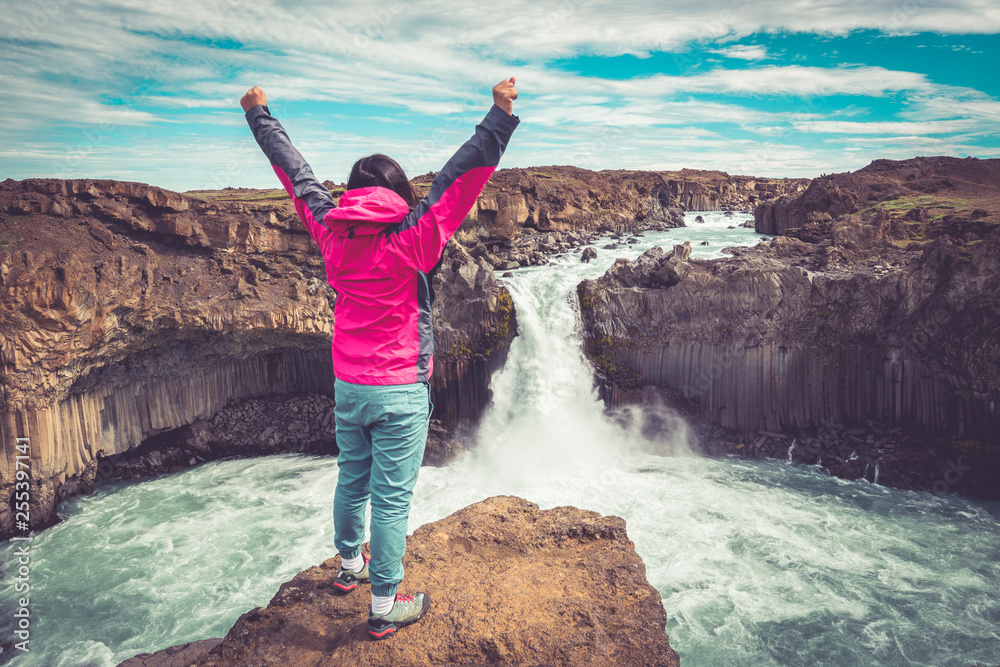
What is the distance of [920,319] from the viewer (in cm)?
1373

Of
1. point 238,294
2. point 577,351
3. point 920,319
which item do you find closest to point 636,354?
point 577,351

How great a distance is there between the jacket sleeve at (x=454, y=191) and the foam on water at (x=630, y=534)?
7.30 meters

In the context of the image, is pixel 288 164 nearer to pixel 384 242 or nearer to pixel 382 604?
pixel 384 242

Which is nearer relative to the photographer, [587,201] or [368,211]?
[368,211]

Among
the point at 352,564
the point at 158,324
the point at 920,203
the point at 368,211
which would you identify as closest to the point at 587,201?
the point at 920,203

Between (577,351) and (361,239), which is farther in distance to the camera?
(577,351)

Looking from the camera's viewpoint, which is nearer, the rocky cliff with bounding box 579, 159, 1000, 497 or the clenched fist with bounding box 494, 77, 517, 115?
the clenched fist with bounding box 494, 77, 517, 115

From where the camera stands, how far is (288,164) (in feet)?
12.2

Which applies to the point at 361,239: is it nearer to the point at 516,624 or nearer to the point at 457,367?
the point at 516,624

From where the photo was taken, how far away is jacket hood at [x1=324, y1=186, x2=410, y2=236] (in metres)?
3.27

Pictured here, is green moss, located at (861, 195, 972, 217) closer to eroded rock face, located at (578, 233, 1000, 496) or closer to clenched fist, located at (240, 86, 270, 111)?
eroded rock face, located at (578, 233, 1000, 496)

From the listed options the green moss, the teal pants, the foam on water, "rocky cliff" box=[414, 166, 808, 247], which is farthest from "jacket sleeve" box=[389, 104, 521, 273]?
"rocky cliff" box=[414, 166, 808, 247]

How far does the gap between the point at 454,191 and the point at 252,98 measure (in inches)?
69.2

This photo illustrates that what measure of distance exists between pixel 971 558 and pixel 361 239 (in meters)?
13.2
